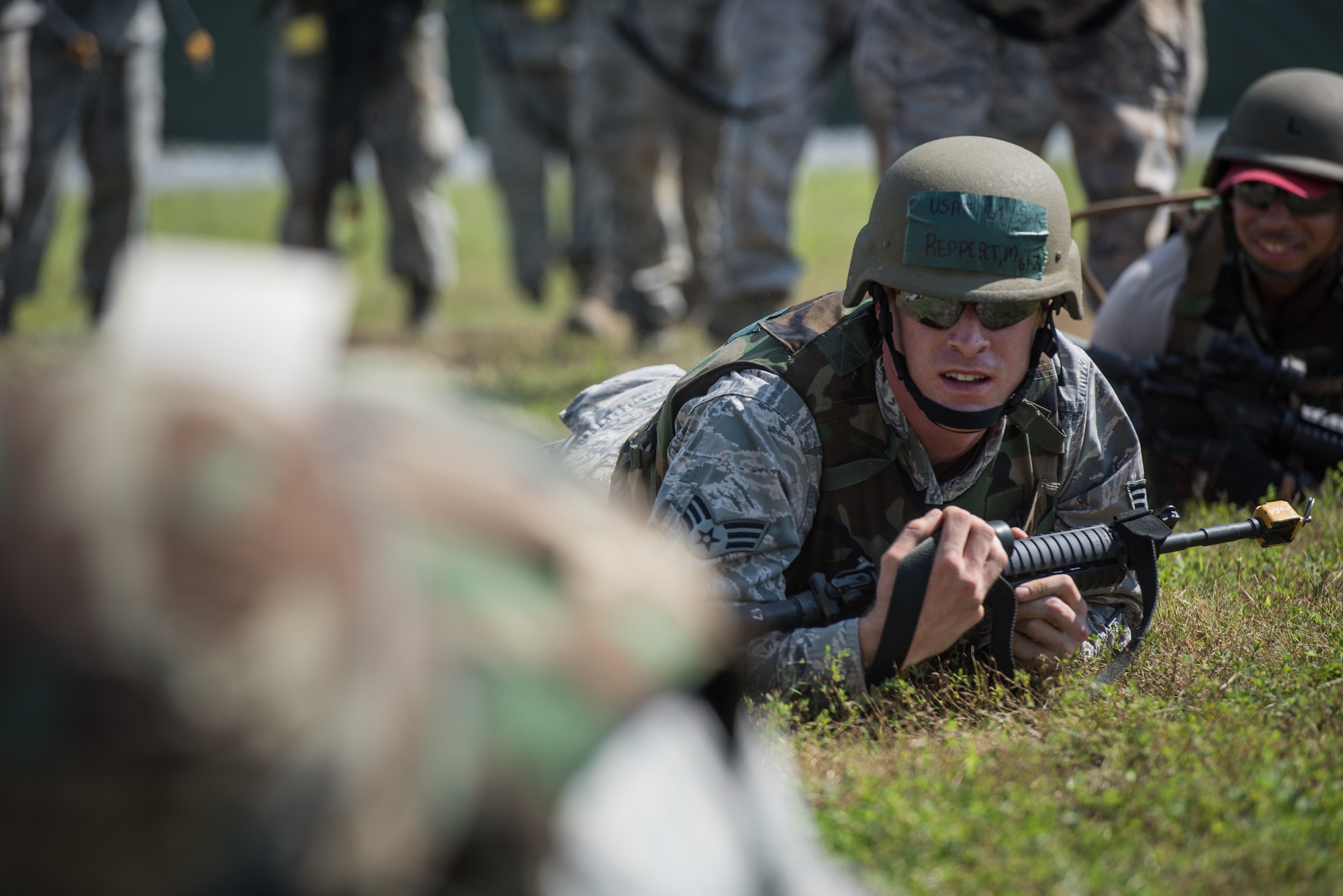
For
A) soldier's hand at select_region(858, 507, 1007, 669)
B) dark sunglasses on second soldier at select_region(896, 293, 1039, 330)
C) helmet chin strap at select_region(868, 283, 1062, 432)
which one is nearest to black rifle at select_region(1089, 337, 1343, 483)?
helmet chin strap at select_region(868, 283, 1062, 432)

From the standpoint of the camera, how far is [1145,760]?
2.54 metres

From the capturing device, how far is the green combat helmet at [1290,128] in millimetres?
4500

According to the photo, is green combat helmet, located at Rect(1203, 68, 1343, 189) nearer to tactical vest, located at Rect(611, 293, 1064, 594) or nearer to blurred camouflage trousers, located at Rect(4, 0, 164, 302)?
tactical vest, located at Rect(611, 293, 1064, 594)

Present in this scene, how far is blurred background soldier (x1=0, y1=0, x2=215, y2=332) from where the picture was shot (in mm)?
7176

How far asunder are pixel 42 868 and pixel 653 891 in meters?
0.48

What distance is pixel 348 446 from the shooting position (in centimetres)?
123

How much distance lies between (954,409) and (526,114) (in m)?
7.45

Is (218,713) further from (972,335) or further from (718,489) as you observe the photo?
(972,335)

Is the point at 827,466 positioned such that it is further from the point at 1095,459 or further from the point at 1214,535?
the point at 1214,535

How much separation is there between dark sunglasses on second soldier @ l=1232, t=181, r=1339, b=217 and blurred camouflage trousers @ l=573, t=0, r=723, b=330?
3.53 m

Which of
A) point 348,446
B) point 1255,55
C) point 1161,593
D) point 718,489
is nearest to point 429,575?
point 348,446

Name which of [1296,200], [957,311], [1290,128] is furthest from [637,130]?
[957,311]

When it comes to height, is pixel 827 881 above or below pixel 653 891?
below

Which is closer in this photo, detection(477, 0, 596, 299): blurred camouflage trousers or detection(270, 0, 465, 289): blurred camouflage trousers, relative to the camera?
detection(270, 0, 465, 289): blurred camouflage trousers
